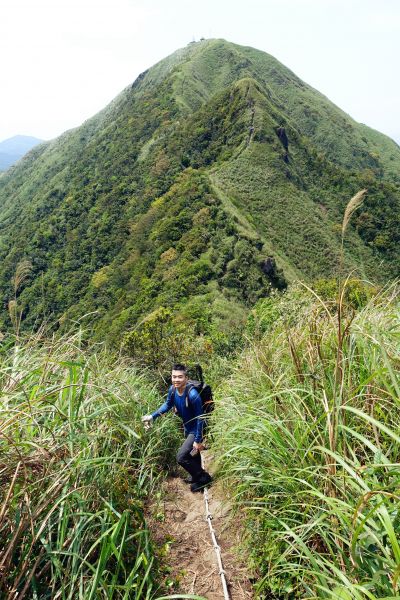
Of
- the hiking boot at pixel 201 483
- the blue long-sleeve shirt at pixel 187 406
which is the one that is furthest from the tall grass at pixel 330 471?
the blue long-sleeve shirt at pixel 187 406

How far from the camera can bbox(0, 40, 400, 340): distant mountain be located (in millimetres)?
37656

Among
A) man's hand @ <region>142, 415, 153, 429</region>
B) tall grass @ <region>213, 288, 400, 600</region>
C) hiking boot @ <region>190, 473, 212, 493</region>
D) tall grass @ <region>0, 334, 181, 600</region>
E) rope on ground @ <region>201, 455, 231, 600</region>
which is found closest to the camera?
tall grass @ <region>213, 288, 400, 600</region>

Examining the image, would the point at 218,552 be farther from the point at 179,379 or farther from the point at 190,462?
the point at 179,379

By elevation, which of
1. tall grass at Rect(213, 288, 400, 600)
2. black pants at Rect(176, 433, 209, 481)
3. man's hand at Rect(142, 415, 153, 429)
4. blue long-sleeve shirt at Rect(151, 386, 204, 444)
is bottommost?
black pants at Rect(176, 433, 209, 481)

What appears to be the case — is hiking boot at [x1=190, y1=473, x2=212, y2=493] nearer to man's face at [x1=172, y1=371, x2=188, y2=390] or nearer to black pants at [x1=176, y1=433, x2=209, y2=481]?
black pants at [x1=176, y1=433, x2=209, y2=481]

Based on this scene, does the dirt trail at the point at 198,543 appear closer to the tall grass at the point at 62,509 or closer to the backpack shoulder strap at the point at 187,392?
the tall grass at the point at 62,509

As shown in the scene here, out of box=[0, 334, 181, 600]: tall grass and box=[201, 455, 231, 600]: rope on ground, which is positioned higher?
box=[0, 334, 181, 600]: tall grass

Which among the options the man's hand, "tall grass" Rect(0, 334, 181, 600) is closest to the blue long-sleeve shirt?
the man's hand

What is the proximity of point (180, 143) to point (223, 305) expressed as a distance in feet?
166

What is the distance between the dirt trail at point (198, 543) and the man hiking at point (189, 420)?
136 millimetres

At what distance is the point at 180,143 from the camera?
72.2 metres

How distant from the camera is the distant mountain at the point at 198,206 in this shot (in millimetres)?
37656

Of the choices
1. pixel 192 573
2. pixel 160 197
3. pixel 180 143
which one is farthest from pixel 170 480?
pixel 180 143

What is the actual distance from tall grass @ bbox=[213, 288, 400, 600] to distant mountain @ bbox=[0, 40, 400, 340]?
1798cm
